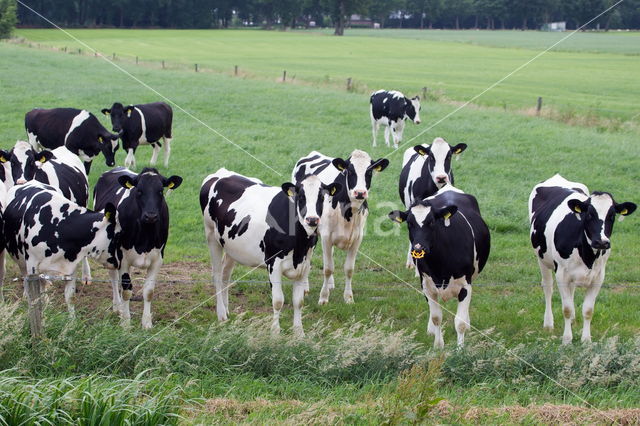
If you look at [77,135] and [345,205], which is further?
[77,135]

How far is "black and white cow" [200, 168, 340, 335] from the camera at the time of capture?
10164mm

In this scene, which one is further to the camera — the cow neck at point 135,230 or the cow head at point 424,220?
the cow neck at point 135,230

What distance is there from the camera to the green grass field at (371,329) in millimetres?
7926

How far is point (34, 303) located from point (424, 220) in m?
4.66

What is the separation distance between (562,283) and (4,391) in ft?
22.5

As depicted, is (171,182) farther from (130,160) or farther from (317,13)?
(317,13)

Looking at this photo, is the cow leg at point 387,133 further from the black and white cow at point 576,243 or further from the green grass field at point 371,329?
the black and white cow at point 576,243

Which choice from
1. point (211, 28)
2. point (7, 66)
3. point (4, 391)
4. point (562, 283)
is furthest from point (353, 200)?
point (211, 28)

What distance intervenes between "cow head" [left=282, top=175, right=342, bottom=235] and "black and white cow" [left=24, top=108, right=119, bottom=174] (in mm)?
10154

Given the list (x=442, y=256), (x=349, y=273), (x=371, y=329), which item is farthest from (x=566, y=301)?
(x=349, y=273)

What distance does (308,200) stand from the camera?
32.9 feet

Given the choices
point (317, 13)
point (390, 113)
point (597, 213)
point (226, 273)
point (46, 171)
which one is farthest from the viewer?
point (317, 13)

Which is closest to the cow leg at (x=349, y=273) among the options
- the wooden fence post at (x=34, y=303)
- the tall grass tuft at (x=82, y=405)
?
the wooden fence post at (x=34, y=303)

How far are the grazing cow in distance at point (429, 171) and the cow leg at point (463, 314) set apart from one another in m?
3.46
